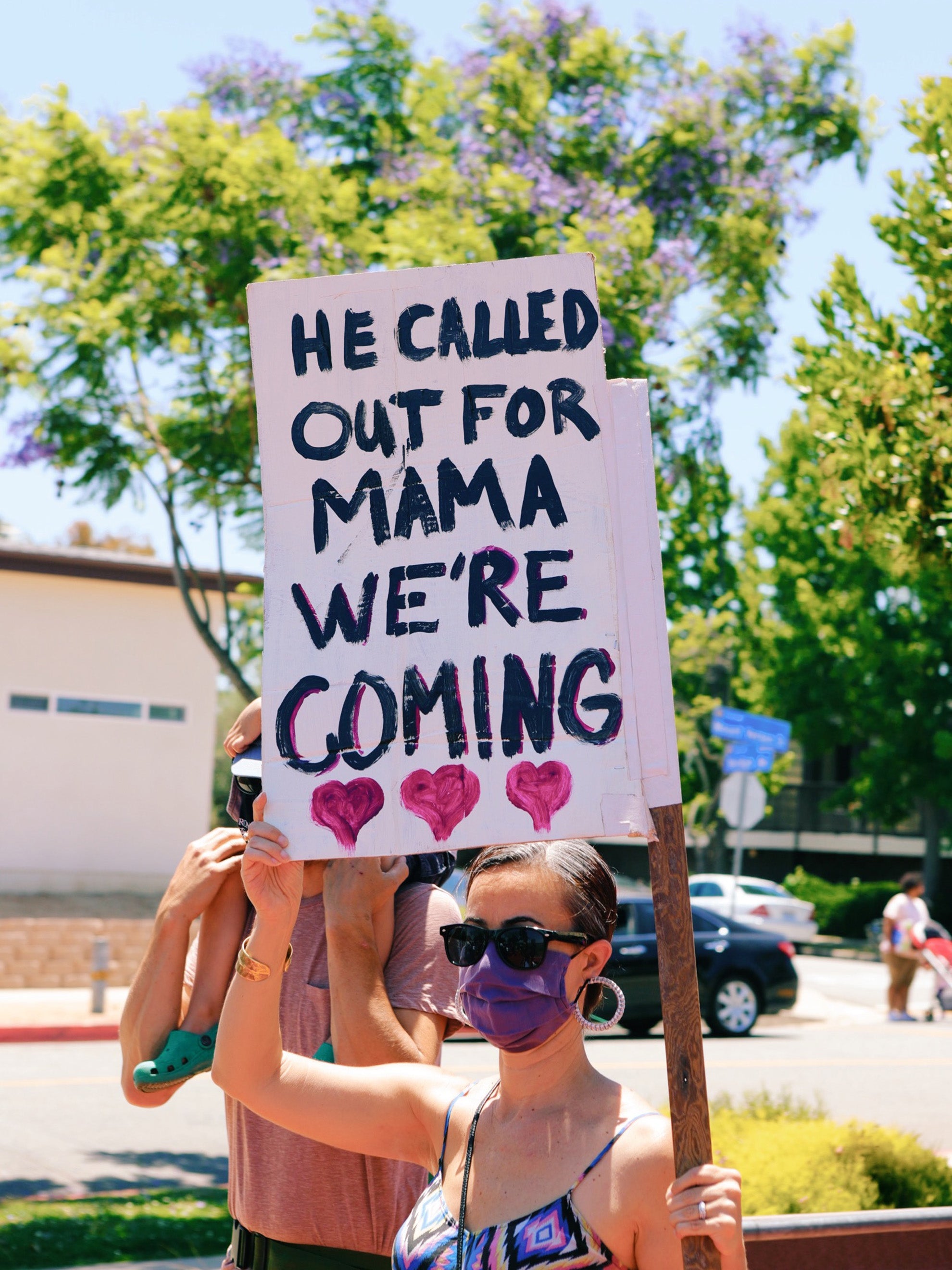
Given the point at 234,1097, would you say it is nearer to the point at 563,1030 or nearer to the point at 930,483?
the point at 563,1030

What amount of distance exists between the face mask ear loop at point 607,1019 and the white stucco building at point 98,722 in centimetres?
2035

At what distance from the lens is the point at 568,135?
1105cm

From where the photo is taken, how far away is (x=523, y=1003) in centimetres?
230

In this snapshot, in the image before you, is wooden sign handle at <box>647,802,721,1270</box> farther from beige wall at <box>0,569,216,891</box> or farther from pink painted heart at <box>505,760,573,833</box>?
beige wall at <box>0,569,216,891</box>

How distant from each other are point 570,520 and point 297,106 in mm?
10279

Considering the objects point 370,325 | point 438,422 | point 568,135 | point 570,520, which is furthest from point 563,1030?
point 568,135

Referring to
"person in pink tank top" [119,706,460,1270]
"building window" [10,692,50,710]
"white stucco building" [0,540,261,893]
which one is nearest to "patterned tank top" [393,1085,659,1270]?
"person in pink tank top" [119,706,460,1270]

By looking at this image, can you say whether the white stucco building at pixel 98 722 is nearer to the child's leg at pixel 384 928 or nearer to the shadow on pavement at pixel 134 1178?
the shadow on pavement at pixel 134 1178

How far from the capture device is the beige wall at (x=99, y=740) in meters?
22.1

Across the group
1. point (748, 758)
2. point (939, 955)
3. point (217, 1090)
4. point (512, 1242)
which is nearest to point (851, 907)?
point (748, 758)

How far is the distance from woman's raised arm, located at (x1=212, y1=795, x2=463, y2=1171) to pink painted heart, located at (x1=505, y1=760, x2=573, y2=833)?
1.25 ft

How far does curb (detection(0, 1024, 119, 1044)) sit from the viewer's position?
44.6ft

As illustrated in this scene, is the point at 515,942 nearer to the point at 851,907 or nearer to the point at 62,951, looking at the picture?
the point at 62,951

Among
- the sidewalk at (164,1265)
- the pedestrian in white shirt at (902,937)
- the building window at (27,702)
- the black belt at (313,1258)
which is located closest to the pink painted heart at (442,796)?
the black belt at (313,1258)
